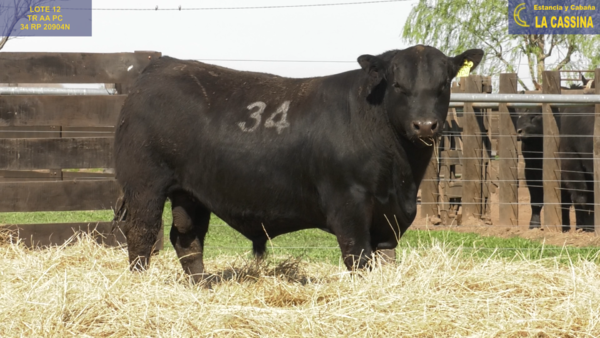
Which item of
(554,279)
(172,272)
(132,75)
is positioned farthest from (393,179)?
(132,75)

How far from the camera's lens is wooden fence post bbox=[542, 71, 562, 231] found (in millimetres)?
9875

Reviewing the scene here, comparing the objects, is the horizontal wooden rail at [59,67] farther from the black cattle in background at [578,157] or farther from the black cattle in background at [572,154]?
the black cattle in background at [578,157]

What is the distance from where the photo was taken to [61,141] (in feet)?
25.4

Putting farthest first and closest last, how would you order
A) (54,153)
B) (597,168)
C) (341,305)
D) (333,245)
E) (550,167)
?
(550,167), (597,168), (333,245), (54,153), (341,305)

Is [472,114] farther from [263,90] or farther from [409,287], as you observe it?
[409,287]

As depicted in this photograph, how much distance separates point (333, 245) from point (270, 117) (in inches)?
136

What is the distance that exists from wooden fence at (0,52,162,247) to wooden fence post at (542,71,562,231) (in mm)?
4862

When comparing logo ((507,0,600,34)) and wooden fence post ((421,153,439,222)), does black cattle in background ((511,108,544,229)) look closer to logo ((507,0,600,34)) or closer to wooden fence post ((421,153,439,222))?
wooden fence post ((421,153,439,222))

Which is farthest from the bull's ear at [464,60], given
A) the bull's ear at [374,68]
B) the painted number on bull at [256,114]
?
the painted number on bull at [256,114]

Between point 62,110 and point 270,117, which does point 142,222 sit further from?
point 62,110

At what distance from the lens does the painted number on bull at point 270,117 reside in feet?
17.8

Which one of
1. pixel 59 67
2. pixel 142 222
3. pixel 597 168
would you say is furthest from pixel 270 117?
pixel 597 168

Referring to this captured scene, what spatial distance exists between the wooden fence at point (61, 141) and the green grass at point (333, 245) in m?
0.95

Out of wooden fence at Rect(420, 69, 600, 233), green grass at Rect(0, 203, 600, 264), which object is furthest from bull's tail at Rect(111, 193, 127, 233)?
wooden fence at Rect(420, 69, 600, 233)
